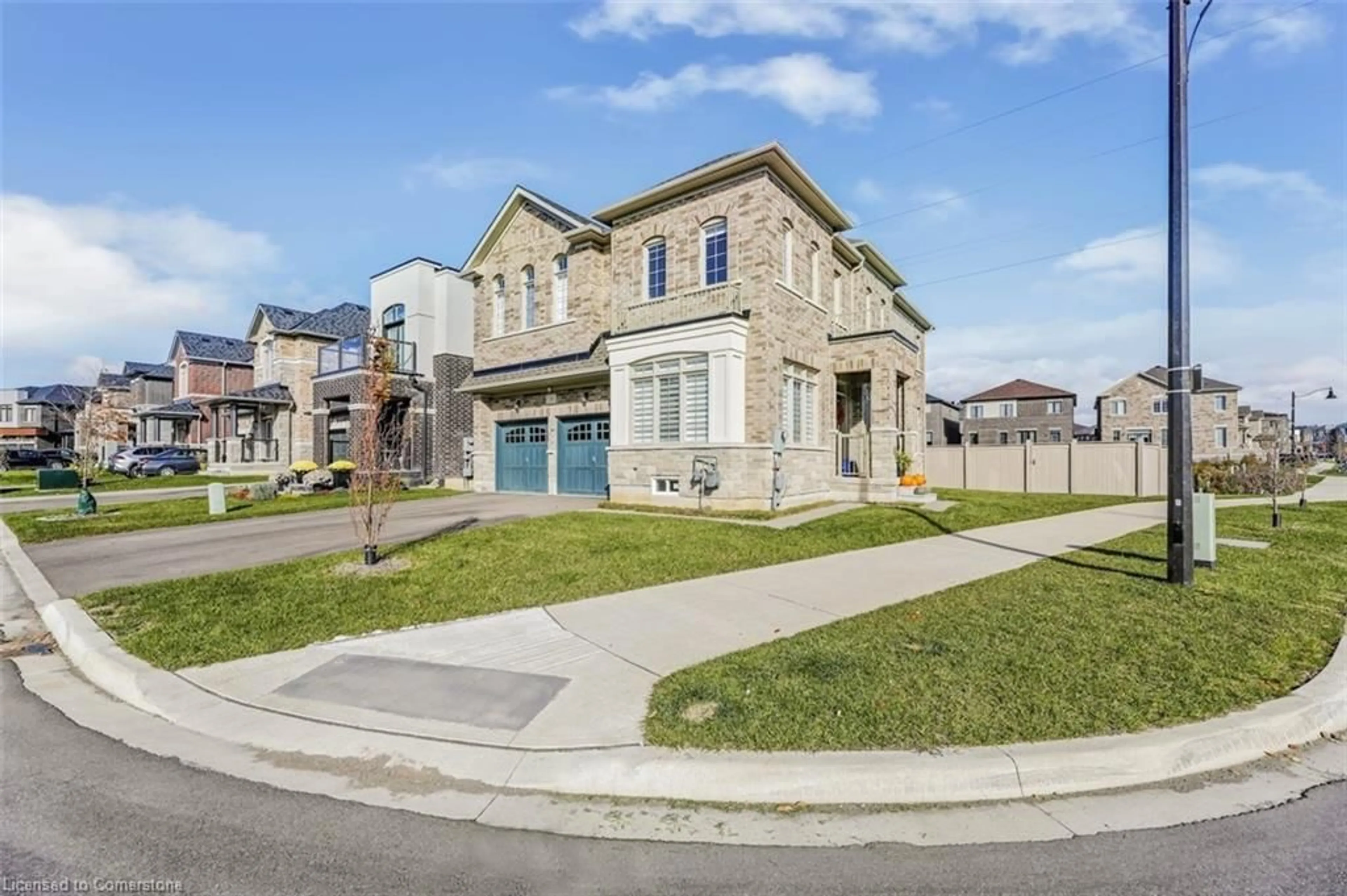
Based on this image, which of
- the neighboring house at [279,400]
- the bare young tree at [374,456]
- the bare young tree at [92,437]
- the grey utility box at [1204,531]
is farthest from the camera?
the neighboring house at [279,400]

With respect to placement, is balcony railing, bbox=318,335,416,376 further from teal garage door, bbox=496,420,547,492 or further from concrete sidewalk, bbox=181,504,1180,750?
concrete sidewalk, bbox=181,504,1180,750

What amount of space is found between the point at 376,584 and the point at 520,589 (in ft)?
6.41

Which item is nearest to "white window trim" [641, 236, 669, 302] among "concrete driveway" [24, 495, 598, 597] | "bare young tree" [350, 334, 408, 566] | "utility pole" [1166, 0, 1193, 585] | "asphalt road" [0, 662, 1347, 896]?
"concrete driveway" [24, 495, 598, 597]

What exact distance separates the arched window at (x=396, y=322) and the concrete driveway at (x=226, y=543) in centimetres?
950

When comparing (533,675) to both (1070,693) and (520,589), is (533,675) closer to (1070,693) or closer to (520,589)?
(520,589)

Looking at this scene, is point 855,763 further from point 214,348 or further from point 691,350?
point 214,348

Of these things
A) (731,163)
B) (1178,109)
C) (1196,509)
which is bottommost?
(1196,509)

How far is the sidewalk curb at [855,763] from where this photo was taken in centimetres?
329

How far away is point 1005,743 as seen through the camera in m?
3.54

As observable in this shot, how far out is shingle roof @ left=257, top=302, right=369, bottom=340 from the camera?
109ft

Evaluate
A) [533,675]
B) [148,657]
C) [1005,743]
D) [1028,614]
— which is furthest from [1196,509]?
[148,657]

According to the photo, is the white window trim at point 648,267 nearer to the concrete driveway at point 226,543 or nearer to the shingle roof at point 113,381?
the concrete driveway at point 226,543

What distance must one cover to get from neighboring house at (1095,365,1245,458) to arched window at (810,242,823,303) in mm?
47954

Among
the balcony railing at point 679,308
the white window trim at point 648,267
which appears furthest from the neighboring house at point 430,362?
the white window trim at point 648,267
